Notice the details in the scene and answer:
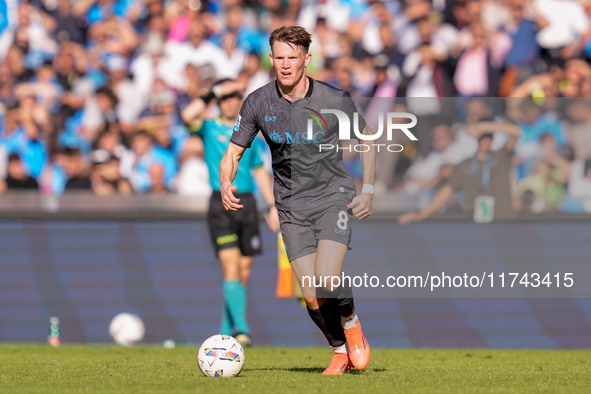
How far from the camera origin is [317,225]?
7.80 metres

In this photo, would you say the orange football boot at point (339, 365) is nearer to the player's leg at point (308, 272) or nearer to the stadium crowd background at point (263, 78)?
the player's leg at point (308, 272)

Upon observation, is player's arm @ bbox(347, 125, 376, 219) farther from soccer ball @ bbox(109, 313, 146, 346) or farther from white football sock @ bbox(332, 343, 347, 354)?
soccer ball @ bbox(109, 313, 146, 346)

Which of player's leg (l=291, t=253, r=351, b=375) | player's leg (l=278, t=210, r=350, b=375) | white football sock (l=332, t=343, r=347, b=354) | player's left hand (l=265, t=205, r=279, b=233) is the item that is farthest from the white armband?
player's left hand (l=265, t=205, r=279, b=233)

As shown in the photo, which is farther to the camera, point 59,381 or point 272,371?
point 272,371

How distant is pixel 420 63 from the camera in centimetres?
1575

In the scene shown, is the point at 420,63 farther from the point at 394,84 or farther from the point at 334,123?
the point at 334,123

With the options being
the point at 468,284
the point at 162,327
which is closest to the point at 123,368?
the point at 162,327

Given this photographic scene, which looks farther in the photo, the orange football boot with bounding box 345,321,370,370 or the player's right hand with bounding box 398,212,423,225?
the player's right hand with bounding box 398,212,423,225

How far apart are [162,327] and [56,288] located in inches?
61.9

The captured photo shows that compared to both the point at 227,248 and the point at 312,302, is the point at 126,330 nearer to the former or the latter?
the point at 227,248

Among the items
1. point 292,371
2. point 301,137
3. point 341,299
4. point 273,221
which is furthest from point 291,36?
point 273,221

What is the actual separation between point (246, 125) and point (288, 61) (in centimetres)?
62

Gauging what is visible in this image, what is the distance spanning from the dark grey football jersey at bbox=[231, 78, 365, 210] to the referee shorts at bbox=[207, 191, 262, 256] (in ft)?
12.0

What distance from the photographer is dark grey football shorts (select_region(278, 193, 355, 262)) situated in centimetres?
774
